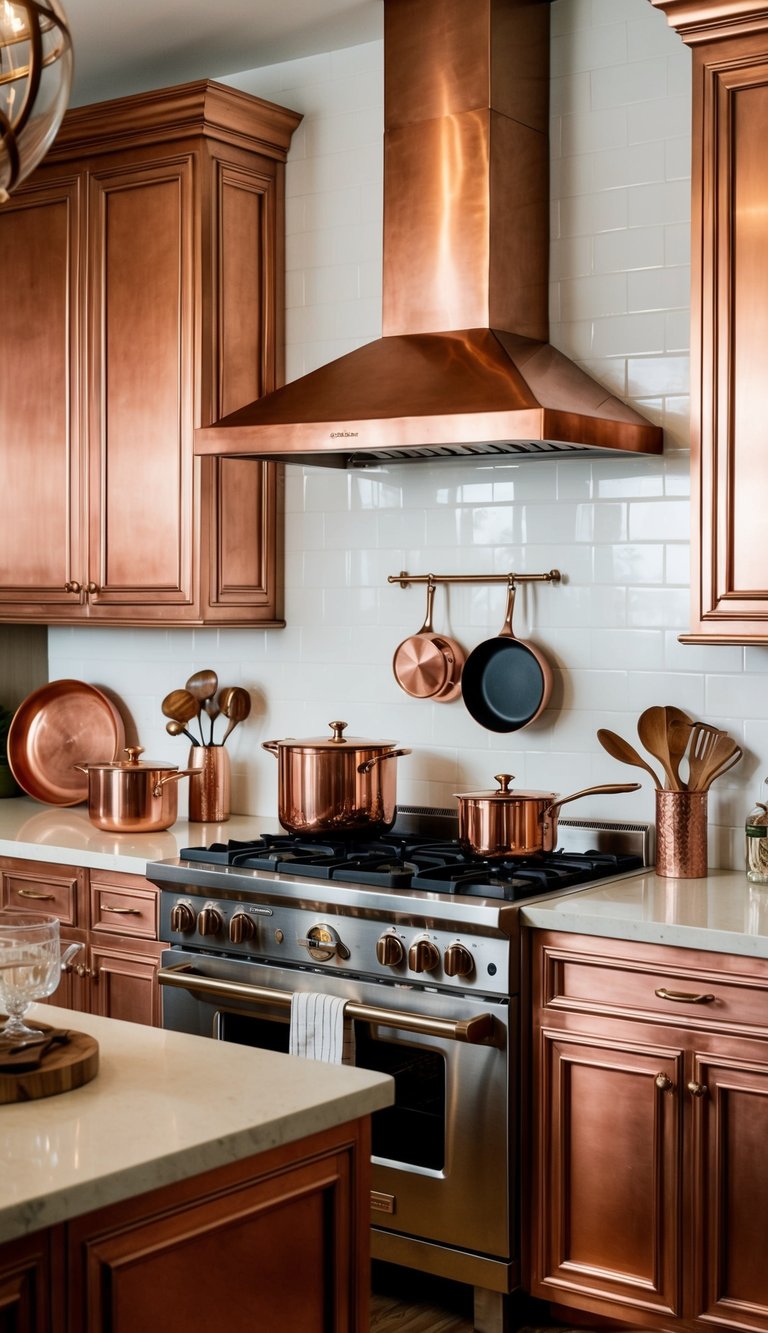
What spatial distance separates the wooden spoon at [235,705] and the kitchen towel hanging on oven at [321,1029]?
1.29 metres

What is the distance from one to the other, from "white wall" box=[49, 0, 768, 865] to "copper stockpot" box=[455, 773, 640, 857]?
343 mm

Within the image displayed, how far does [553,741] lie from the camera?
3.80 metres

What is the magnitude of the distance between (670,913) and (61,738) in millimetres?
2484

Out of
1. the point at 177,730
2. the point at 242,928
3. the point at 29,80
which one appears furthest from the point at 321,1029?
the point at 29,80

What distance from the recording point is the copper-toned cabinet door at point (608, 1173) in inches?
115

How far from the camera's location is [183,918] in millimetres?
3574

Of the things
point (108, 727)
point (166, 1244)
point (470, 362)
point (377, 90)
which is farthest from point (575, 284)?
point (166, 1244)

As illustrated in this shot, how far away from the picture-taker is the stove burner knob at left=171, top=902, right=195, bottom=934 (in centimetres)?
357

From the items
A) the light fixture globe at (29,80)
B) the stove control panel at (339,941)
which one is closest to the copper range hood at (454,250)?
the stove control panel at (339,941)

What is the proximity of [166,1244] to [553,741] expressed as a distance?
2.31 metres

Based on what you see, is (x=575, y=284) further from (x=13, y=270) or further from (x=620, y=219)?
(x=13, y=270)

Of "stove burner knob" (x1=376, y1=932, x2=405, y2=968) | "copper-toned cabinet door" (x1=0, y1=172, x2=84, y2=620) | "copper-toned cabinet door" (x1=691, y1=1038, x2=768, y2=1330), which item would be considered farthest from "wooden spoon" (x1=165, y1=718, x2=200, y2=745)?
"copper-toned cabinet door" (x1=691, y1=1038, x2=768, y2=1330)

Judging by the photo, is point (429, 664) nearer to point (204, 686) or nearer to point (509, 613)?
point (509, 613)

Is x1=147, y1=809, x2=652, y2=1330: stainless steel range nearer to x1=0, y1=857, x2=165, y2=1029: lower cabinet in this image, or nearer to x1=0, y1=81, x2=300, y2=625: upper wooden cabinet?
x1=0, y1=857, x2=165, y2=1029: lower cabinet
